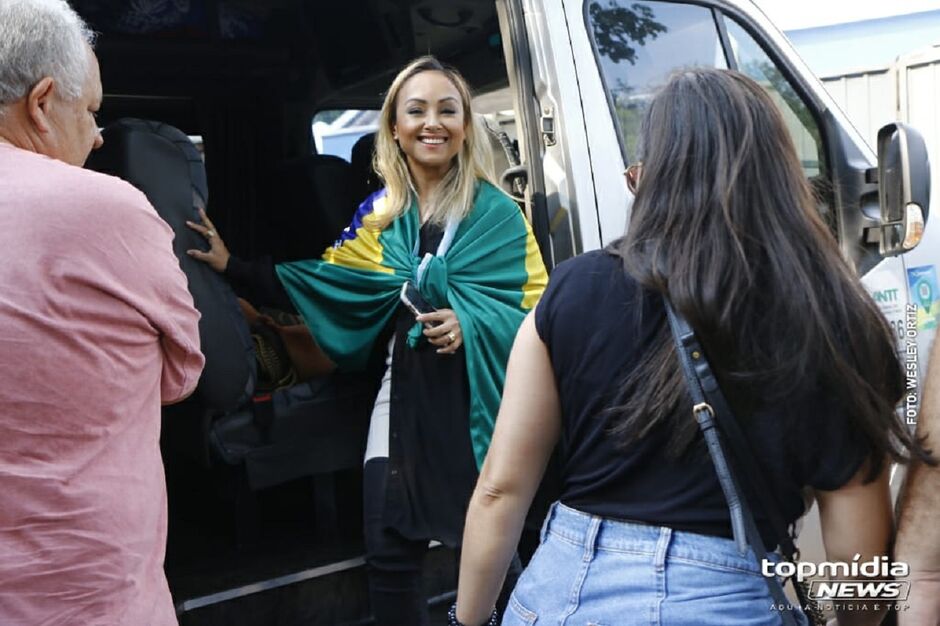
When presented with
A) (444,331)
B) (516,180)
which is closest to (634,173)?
(444,331)

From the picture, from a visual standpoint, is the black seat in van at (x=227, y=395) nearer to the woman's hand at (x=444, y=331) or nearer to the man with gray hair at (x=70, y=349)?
the woman's hand at (x=444, y=331)

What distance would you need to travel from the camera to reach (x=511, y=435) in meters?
1.55

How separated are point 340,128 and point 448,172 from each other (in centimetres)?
163

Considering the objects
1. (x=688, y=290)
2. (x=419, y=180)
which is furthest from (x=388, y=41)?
(x=688, y=290)

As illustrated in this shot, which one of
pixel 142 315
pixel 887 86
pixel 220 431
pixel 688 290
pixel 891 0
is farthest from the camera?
pixel 891 0

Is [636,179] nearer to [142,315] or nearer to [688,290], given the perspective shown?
[688,290]

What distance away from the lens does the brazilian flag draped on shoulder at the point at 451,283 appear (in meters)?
2.64

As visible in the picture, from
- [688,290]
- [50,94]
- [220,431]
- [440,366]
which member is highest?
[50,94]

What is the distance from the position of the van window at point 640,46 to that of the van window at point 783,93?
0.27ft

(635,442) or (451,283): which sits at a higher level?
(451,283)

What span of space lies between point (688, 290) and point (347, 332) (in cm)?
161

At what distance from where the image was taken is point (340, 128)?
437 cm

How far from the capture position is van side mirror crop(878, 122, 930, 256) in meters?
2.76

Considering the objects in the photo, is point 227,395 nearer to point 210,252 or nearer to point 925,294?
point 210,252
